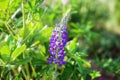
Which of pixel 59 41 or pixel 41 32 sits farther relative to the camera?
pixel 41 32

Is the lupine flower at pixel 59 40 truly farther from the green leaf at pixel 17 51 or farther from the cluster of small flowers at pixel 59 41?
the green leaf at pixel 17 51

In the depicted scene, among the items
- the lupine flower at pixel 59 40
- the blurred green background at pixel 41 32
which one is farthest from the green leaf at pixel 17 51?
the lupine flower at pixel 59 40

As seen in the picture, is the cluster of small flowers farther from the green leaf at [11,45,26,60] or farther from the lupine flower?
the green leaf at [11,45,26,60]

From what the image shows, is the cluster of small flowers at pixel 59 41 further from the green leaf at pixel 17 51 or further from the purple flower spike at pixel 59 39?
the green leaf at pixel 17 51

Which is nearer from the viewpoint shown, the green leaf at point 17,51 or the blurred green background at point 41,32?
the green leaf at point 17,51

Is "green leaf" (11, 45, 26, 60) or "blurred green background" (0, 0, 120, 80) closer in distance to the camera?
"green leaf" (11, 45, 26, 60)

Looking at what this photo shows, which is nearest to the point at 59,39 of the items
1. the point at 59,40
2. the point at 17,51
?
the point at 59,40

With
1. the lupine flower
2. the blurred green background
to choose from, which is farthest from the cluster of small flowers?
the blurred green background

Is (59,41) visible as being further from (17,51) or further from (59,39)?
(17,51)

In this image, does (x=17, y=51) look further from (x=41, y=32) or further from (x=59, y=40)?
(x=41, y=32)

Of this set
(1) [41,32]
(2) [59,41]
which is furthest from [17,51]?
(1) [41,32]

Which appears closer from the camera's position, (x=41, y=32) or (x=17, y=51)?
(x=17, y=51)
